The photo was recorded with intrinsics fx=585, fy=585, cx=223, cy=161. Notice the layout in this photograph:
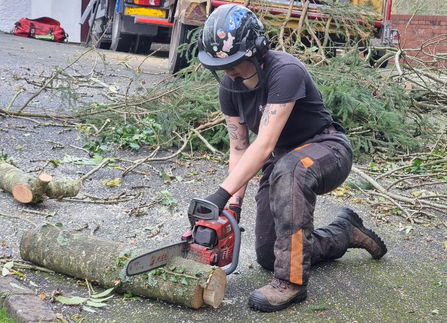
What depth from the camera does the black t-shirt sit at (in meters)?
2.89

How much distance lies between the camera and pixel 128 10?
1223 centimetres

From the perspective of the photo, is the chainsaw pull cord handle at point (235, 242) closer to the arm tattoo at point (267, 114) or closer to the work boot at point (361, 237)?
the arm tattoo at point (267, 114)

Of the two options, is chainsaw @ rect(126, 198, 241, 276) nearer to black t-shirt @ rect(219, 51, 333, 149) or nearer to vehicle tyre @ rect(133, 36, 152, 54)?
black t-shirt @ rect(219, 51, 333, 149)

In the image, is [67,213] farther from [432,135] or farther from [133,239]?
[432,135]

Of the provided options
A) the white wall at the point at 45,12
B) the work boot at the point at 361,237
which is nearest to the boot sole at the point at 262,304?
the work boot at the point at 361,237

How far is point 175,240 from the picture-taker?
12.4 ft

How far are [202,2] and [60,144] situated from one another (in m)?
3.69

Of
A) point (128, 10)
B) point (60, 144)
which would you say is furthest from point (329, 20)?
point (128, 10)

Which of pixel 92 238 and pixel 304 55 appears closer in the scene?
pixel 92 238

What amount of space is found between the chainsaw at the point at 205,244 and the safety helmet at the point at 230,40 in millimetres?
705

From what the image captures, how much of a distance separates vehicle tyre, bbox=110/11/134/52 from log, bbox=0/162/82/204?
31.3ft

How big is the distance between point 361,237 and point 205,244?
1.14 m

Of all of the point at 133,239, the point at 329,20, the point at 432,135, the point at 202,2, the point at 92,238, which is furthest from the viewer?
the point at 202,2

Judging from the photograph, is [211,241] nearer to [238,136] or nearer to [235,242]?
[235,242]
